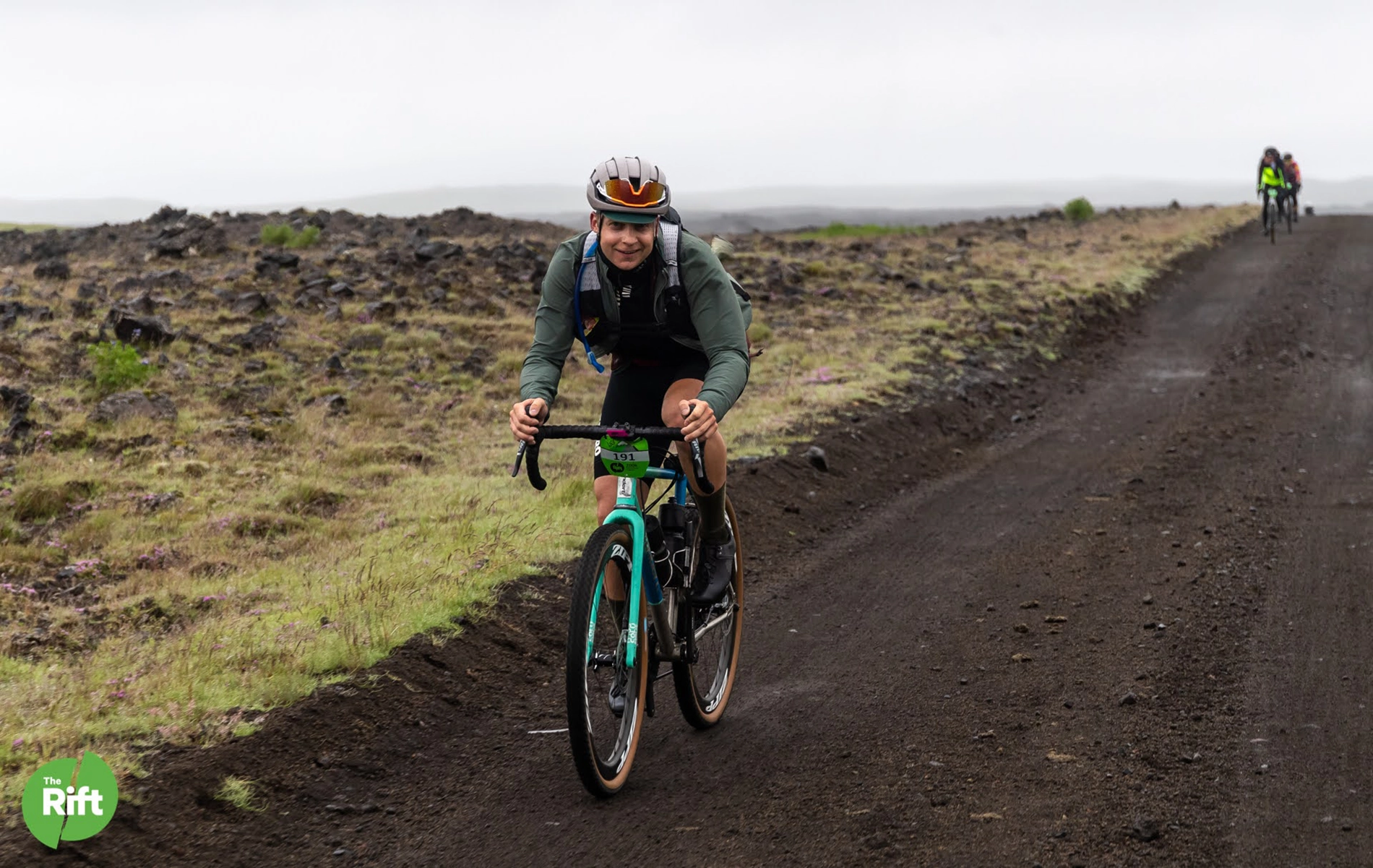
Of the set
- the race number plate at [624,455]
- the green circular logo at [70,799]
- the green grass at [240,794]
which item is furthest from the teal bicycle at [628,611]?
the green circular logo at [70,799]

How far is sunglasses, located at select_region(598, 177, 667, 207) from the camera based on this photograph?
4.57m

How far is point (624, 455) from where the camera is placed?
15.0 ft

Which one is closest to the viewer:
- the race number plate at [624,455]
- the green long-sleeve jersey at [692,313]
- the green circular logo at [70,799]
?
the green circular logo at [70,799]

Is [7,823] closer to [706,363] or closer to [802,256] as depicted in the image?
[706,363]

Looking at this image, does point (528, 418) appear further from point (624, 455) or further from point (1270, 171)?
point (1270, 171)

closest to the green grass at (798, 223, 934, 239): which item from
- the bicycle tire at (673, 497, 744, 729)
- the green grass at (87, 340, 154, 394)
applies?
the green grass at (87, 340, 154, 394)

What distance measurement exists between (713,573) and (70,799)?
2.70 m

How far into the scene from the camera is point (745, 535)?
9070mm

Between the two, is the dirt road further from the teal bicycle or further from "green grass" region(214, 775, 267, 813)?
the teal bicycle

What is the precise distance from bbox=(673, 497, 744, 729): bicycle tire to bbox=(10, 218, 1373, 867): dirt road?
4.7 inches

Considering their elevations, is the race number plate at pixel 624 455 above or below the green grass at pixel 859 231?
below

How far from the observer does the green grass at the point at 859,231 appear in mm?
44344

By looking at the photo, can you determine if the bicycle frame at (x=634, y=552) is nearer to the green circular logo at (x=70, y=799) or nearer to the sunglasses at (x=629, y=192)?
the sunglasses at (x=629, y=192)

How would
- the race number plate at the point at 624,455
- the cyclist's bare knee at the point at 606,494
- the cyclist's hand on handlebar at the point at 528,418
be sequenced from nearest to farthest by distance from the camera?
the cyclist's hand on handlebar at the point at 528,418 < the race number plate at the point at 624,455 < the cyclist's bare knee at the point at 606,494
